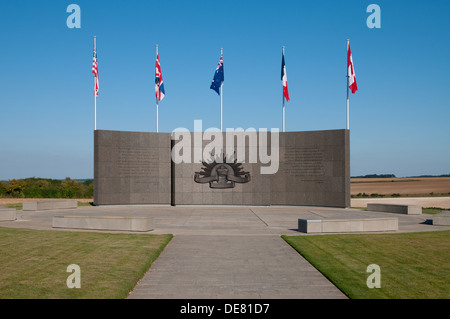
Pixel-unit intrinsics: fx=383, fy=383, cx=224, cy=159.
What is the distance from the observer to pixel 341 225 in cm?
1812

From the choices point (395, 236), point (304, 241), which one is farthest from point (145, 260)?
point (395, 236)

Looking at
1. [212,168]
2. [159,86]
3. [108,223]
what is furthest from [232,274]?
[159,86]

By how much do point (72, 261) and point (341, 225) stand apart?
473 inches

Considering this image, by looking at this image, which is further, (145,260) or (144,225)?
(144,225)

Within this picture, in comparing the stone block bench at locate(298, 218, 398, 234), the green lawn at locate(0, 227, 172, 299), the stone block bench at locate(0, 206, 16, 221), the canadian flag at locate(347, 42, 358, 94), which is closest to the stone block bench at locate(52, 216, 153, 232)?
the green lawn at locate(0, 227, 172, 299)

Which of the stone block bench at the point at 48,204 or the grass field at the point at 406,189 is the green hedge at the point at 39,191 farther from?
the grass field at the point at 406,189

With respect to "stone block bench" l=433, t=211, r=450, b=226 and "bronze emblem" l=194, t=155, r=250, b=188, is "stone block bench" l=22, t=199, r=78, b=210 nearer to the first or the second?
"bronze emblem" l=194, t=155, r=250, b=188

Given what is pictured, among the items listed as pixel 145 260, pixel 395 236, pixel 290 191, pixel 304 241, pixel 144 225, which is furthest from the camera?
pixel 290 191

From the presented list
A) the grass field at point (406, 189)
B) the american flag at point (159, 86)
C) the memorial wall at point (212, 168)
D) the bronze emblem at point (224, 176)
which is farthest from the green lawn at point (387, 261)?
the grass field at point (406, 189)

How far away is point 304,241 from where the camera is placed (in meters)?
15.6

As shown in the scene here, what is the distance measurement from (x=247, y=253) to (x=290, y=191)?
20647 millimetres

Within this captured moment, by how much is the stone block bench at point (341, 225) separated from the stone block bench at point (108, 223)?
7531 millimetres

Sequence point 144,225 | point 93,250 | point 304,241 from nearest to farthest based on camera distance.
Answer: point 93,250 → point 304,241 → point 144,225
